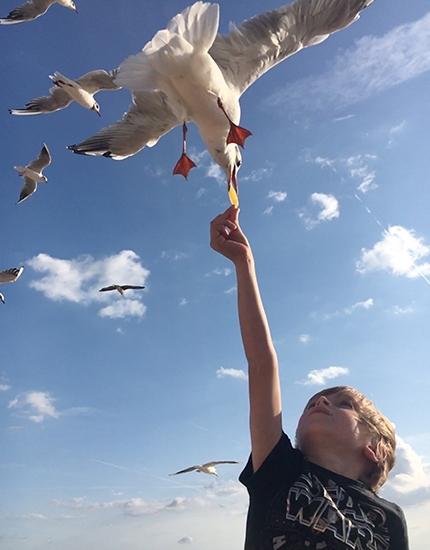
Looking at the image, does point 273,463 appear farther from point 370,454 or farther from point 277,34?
point 277,34

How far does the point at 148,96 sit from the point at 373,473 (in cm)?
454

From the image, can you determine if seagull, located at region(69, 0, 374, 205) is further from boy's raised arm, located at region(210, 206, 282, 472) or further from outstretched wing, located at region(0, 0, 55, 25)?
outstretched wing, located at region(0, 0, 55, 25)

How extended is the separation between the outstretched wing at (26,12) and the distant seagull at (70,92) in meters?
1.04

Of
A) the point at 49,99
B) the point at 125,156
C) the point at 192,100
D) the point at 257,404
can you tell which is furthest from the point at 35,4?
the point at 257,404

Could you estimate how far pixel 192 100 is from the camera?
4.21 m

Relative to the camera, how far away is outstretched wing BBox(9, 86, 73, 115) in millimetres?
7066

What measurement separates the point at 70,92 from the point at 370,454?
644 cm

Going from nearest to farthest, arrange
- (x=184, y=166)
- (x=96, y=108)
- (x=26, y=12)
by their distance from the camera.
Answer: (x=184, y=166) → (x=26, y=12) → (x=96, y=108)

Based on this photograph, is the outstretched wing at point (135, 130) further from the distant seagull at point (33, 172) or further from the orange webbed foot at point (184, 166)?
the distant seagull at point (33, 172)

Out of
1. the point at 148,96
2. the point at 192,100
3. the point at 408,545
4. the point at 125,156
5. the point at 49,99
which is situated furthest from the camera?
the point at 49,99

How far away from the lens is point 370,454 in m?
1.58

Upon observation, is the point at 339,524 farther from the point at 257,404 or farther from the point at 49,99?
the point at 49,99

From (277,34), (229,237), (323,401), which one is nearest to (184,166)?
(277,34)

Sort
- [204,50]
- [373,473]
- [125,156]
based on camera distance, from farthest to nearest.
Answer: [125,156] < [204,50] < [373,473]
